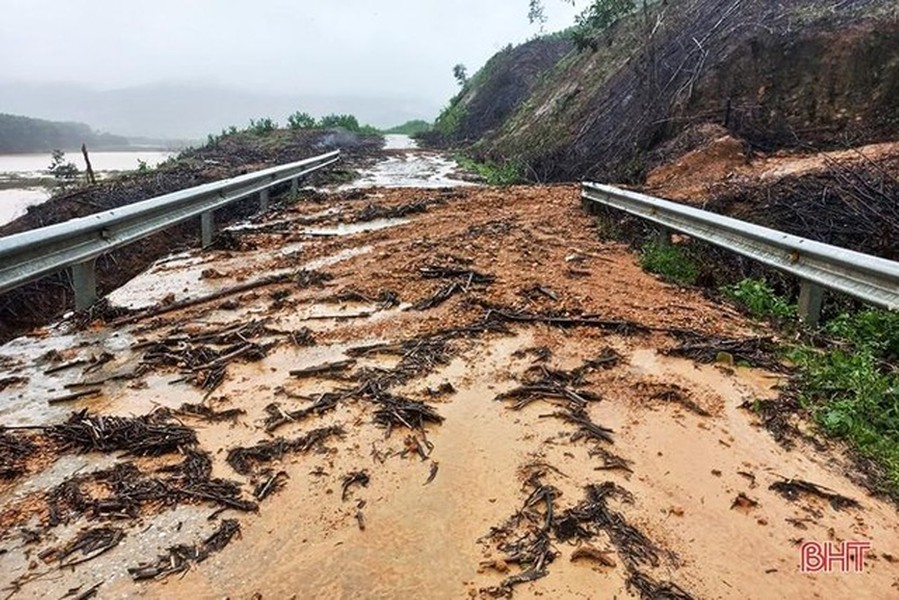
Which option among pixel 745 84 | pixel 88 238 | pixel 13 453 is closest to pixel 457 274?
pixel 88 238

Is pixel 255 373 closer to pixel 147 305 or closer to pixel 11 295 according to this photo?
pixel 147 305

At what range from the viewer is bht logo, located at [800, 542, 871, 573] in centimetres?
194

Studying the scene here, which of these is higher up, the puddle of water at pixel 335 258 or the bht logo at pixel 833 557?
the puddle of water at pixel 335 258

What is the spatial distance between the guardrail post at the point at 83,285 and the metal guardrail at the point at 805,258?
5.09m

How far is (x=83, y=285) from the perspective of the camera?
436 cm

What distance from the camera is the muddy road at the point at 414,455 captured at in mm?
1901

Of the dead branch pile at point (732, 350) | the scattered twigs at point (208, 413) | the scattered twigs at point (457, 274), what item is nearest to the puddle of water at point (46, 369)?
the scattered twigs at point (208, 413)

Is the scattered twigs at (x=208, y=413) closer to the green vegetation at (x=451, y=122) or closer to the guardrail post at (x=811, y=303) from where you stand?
the guardrail post at (x=811, y=303)

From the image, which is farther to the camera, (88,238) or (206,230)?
(206,230)

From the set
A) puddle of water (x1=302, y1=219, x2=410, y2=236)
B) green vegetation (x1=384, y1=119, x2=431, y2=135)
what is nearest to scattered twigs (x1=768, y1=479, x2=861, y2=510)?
puddle of water (x1=302, y1=219, x2=410, y2=236)

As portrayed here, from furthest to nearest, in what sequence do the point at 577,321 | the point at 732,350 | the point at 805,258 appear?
1. the point at 805,258
2. the point at 577,321
3. the point at 732,350

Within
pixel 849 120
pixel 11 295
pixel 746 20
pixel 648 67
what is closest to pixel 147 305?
pixel 11 295

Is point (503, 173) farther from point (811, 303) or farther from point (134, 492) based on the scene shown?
point (134, 492)

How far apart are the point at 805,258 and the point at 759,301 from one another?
479 millimetres
